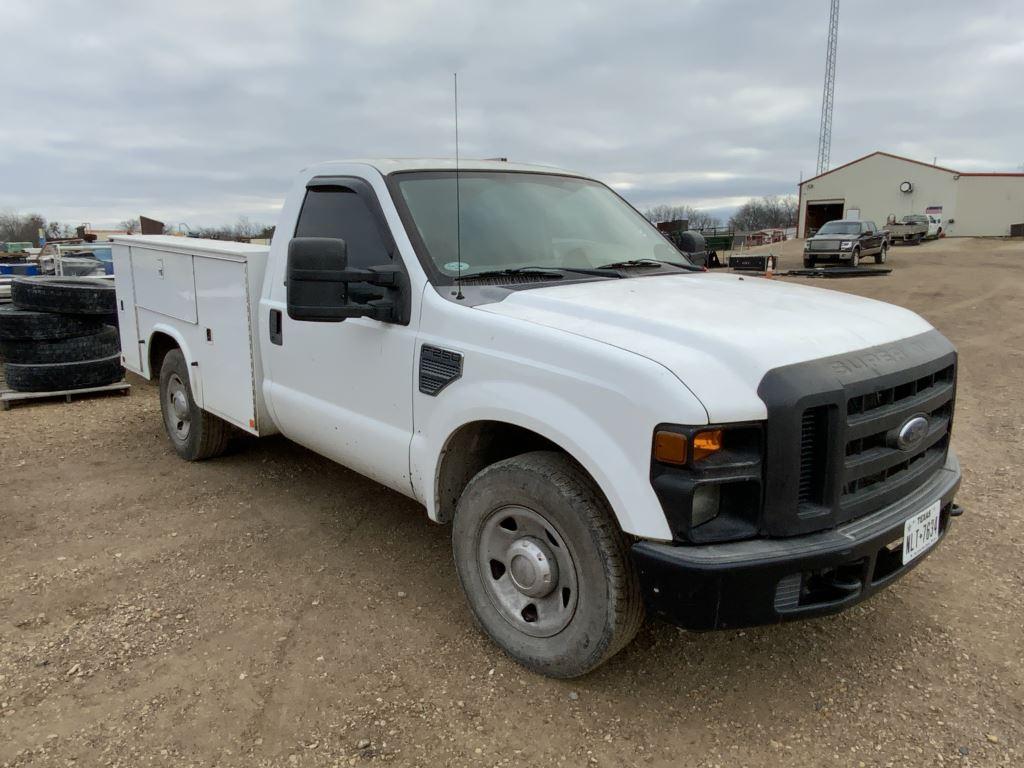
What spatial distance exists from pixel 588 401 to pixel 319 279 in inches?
47.0

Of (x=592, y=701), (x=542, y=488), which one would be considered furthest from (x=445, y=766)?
(x=542, y=488)

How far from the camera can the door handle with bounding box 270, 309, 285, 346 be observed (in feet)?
13.4

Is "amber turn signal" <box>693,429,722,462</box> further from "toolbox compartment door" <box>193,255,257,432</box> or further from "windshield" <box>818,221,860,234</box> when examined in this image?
"windshield" <box>818,221,860,234</box>

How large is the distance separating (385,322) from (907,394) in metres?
2.14

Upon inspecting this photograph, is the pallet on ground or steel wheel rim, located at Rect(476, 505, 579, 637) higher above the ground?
steel wheel rim, located at Rect(476, 505, 579, 637)

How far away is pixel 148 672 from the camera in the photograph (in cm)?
300

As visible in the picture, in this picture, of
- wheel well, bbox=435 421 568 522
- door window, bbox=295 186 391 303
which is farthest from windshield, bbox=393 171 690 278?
wheel well, bbox=435 421 568 522

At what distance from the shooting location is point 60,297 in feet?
23.5

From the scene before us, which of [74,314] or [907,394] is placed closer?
[907,394]

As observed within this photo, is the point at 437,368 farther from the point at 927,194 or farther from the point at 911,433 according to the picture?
the point at 927,194

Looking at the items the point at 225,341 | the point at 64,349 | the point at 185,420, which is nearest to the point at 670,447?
the point at 225,341

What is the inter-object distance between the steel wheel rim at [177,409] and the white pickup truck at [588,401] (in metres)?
1.46

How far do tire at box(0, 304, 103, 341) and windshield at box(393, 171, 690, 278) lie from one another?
17.7 feet

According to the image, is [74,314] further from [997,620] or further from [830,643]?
[997,620]
